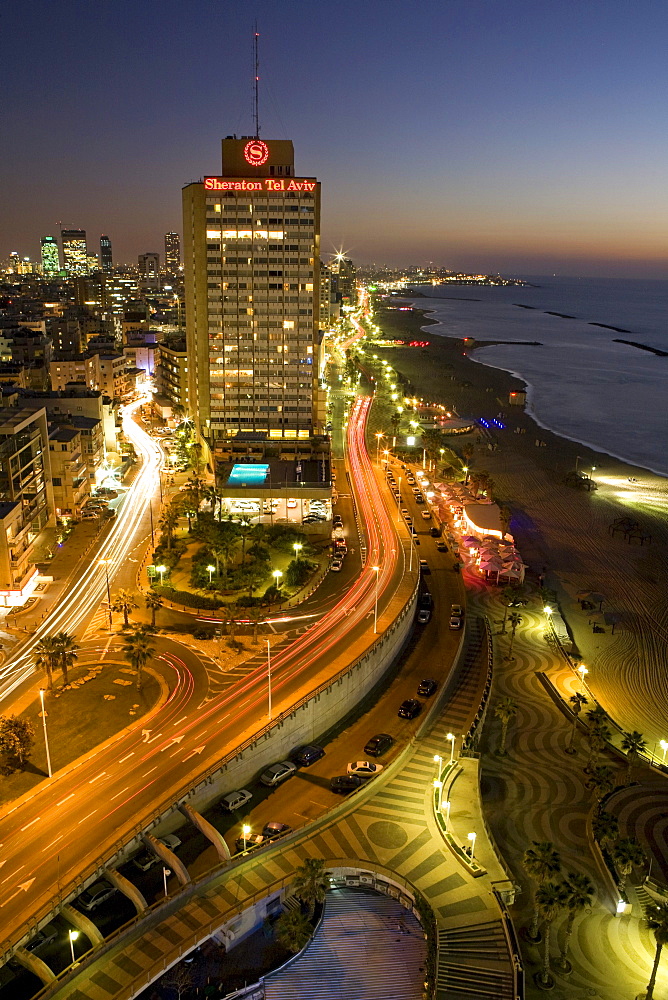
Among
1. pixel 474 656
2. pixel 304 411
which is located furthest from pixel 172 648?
pixel 304 411

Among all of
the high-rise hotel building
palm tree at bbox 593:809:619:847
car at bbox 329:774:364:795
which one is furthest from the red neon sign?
palm tree at bbox 593:809:619:847

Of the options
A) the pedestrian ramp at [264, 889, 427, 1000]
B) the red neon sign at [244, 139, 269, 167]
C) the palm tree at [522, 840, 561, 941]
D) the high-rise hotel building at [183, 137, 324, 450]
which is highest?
the red neon sign at [244, 139, 269, 167]

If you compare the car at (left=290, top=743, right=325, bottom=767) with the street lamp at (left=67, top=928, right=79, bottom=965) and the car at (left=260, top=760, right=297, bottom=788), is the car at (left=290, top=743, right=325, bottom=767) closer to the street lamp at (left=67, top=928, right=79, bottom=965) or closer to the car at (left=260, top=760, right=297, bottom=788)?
the car at (left=260, top=760, right=297, bottom=788)

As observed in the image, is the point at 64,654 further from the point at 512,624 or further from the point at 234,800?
the point at 512,624

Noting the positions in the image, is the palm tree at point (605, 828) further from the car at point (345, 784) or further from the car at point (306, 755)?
the car at point (306, 755)

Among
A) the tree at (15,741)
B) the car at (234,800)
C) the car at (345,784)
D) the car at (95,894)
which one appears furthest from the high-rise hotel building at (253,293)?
the car at (95,894)

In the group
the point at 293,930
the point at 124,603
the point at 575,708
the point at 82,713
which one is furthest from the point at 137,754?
the point at 575,708
